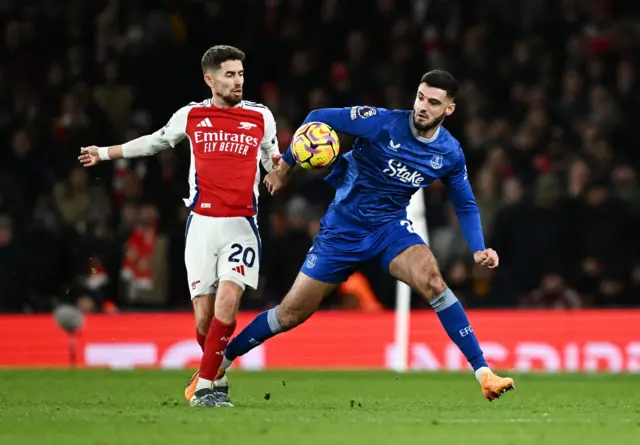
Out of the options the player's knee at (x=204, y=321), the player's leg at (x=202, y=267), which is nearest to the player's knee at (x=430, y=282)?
the player's leg at (x=202, y=267)

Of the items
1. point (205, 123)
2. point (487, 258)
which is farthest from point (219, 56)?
point (487, 258)

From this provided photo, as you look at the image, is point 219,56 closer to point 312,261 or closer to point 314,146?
point 314,146

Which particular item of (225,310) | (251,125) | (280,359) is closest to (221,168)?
(251,125)

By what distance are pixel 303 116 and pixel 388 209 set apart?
8.55 metres

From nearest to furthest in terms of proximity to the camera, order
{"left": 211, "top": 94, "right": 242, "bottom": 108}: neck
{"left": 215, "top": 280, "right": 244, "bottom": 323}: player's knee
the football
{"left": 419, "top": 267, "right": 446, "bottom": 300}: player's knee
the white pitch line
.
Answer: the white pitch line
the football
{"left": 419, "top": 267, "right": 446, "bottom": 300}: player's knee
{"left": 215, "top": 280, "right": 244, "bottom": 323}: player's knee
{"left": 211, "top": 94, "right": 242, "bottom": 108}: neck

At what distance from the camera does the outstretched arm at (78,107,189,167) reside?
9773 millimetres

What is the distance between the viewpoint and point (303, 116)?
1803 cm

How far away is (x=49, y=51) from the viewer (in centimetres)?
1894

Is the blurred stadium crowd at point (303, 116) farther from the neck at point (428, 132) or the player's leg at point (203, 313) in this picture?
the neck at point (428, 132)

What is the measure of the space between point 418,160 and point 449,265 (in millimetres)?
6587

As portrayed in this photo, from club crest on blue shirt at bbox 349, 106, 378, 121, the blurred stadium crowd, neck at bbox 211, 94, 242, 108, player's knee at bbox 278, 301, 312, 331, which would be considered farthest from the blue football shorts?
the blurred stadium crowd

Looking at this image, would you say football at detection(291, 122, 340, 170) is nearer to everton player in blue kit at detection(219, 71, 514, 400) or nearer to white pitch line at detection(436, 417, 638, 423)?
everton player in blue kit at detection(219, 71, 514, 400)

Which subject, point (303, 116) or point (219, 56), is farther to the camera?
point (303, 116)

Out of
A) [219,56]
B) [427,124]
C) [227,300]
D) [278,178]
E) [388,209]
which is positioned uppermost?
[219,56]
